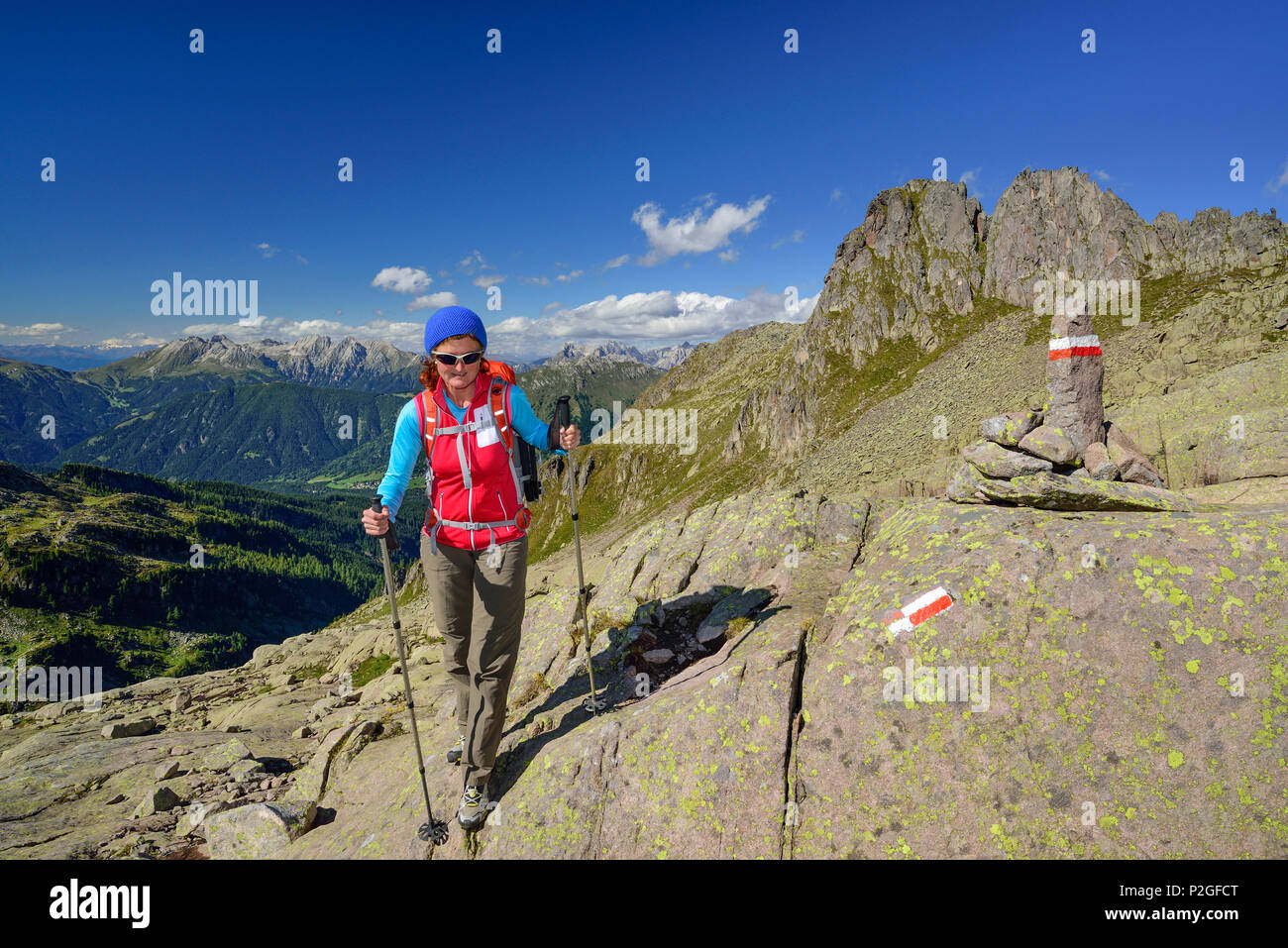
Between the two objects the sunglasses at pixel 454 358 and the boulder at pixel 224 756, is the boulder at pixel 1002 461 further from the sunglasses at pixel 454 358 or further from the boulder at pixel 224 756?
the boulder at pixel 224 756

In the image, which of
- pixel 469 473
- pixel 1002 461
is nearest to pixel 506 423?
pixel 469 473

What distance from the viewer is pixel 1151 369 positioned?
159ft

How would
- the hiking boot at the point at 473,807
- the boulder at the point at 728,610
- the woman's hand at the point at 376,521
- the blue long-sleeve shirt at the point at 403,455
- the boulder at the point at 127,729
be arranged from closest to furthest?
the woman's hand at the point at 376,521, the blue long-sleeve shirt at the point at 403,455, the hiking boot at the point at 473,807, the boulder at the point at 728,610, the boulder at the point at 127,729

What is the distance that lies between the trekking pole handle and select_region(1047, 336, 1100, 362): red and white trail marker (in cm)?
2190

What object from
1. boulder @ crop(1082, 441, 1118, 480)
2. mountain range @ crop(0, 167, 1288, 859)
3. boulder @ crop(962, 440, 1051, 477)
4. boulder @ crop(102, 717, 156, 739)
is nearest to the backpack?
mountain range @ crop(0, 167, 1288, 859)

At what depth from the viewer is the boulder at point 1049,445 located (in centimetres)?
1464

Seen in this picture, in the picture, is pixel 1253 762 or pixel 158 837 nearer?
pixel 1253 762

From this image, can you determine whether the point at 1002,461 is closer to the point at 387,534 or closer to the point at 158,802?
the point at 387,534

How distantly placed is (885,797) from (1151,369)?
62.3 m

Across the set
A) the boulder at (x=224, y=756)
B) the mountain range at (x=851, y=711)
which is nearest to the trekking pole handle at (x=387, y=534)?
the mountain range at (x=851, y=711)

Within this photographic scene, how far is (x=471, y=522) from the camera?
804 cm

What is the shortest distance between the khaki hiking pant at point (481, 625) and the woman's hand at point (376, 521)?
0.64m
